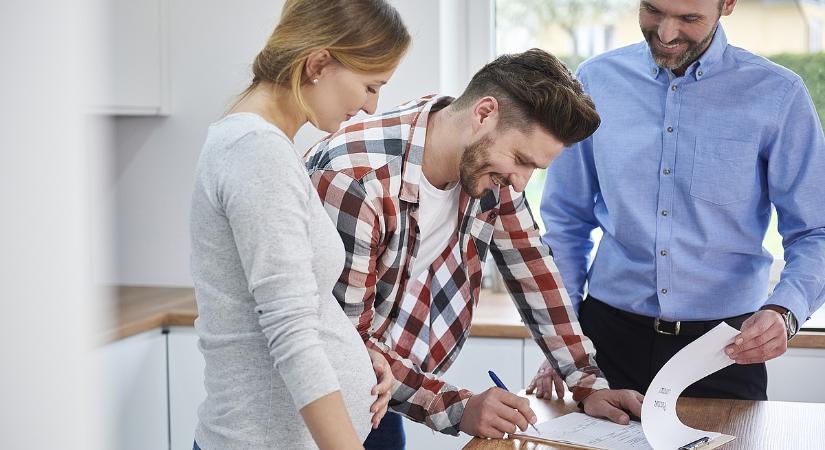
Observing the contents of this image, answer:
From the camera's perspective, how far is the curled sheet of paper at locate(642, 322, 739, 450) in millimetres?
1335

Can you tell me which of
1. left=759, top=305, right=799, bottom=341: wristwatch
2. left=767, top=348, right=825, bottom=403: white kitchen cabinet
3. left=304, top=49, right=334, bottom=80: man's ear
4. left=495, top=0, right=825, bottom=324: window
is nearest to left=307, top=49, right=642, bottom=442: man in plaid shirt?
left=304, top=49, right=334, bottom=80: man's ear

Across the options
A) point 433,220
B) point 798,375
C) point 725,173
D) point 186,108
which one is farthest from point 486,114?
point 186,108

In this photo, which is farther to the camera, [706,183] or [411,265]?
[706,183]

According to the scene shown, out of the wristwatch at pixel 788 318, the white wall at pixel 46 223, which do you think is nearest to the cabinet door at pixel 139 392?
the wristwatch at pixel 788 318

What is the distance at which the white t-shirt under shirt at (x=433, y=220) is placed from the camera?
4.91ft

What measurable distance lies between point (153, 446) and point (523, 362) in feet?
3.45

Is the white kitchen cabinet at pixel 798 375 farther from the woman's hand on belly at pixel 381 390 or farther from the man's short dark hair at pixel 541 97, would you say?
the woman's hand on belly at pixel 381 390

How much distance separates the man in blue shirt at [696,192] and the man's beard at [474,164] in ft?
1.63

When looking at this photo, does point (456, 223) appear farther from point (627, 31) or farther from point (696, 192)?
point (627, 31)

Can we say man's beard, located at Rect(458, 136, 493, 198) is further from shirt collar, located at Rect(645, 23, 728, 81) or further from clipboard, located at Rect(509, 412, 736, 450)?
shirt collar, located at Rect(645, 23, 728, 81)

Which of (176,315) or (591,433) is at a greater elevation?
(591,433)

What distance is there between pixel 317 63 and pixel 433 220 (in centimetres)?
47

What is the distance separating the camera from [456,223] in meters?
1.58

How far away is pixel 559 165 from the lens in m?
1.95
